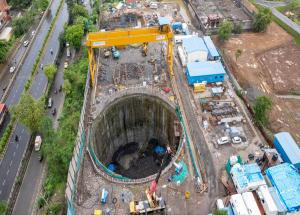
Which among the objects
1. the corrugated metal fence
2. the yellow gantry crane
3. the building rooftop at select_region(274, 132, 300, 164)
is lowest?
the building rooftop at select_region(274, 132, 300, 164)

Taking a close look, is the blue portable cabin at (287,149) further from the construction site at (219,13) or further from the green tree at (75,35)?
the green tree at (75,35)

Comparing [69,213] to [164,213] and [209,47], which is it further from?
[209,47]

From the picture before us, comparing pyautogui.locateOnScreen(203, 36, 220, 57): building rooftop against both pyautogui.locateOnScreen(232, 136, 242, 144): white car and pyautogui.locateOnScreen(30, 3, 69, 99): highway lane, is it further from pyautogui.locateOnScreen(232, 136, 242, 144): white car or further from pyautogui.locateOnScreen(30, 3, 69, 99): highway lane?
pyautogui.locateOnScreen(30, 3, 69, 99): highway lane

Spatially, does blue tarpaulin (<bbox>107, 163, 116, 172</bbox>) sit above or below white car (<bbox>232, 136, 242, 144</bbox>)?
below

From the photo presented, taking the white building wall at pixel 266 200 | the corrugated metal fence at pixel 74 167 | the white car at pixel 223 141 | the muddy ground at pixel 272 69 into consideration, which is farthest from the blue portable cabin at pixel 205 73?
the white building wall at pixel 266 200

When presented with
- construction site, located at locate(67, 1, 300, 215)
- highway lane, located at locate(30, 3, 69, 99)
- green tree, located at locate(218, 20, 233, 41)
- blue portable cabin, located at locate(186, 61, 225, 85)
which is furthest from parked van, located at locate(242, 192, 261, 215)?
green tree, located at locate(218, 20, 233, 41)

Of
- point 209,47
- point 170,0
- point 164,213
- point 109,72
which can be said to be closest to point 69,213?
point 164,213
